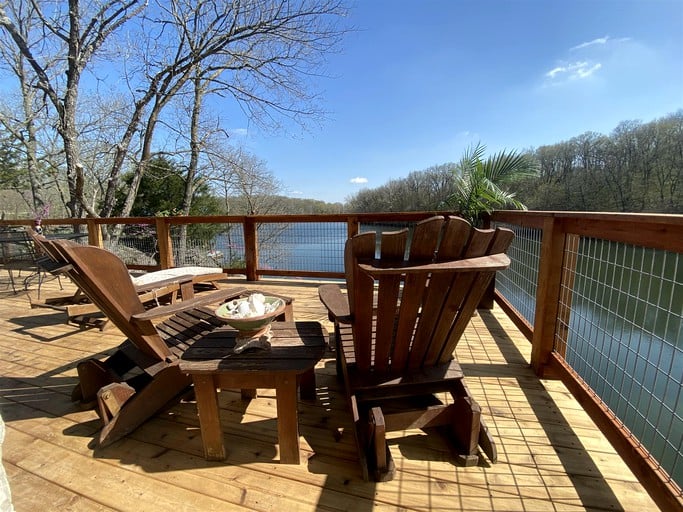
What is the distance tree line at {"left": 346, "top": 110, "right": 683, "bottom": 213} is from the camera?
17.4 metres

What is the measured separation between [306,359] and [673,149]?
1096 inches

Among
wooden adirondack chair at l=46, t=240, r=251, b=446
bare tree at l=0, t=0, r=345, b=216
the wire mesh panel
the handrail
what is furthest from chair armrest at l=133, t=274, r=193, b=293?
bare tree at l=0, t=0, r=345, b=216

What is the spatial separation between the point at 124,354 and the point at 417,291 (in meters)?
1.79

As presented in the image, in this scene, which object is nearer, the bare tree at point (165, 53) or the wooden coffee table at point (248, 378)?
the wooden coffee table at point (248, 378)

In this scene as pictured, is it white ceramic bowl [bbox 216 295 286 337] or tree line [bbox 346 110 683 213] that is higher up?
tree line [bbox 346 110 683 213]

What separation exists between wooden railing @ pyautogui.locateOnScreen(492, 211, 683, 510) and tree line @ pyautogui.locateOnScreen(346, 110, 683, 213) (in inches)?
543

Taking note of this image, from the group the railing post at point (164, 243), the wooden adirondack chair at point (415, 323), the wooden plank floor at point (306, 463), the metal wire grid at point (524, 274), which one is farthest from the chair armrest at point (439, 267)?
the railing post at point (164, 243)

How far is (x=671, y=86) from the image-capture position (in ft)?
38.0

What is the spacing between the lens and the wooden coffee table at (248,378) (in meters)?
1.31

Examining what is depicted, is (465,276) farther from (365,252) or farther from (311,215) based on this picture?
(311,215)

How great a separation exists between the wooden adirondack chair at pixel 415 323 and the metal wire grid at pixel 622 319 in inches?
31.3

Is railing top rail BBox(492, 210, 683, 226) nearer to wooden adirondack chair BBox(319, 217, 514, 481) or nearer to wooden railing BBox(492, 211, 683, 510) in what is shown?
wooden railing BBox(492, 211, 683, 510)

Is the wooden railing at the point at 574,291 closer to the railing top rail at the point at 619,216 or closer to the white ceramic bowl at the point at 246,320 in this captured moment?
the railing top rail at the point at 619,216

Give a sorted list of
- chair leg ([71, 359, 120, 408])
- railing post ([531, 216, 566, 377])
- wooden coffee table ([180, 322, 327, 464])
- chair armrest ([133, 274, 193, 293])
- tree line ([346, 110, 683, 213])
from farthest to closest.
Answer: tree line ([346, 110, 683, 213])
chair armrest ([133, 274, 193, 293])
railing post ([531, 216, 566, 377])
chair leg ([71, 359, 120, 408])
wooden coffee table ([180, 322, 327, 464])
